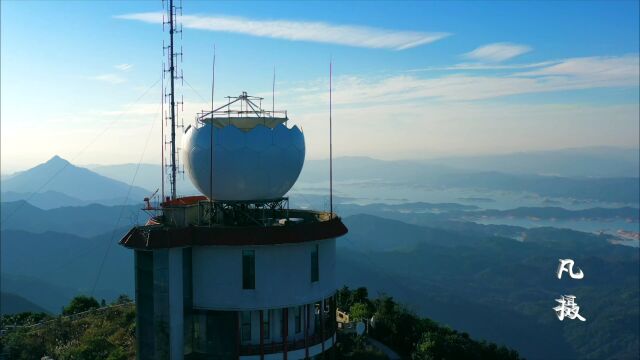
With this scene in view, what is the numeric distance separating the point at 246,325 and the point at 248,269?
124 inches

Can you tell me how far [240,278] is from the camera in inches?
1158

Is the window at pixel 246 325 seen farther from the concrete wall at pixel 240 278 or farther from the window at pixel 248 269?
the window at pixel 248 269

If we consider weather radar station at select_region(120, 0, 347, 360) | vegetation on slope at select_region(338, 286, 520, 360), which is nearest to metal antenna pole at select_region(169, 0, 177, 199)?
weather radar station at select_region(120, 0, 347, 360)

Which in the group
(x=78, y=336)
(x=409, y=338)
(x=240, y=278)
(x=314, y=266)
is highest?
(x=314, y=266)

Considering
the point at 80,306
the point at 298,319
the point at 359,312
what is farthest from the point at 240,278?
the point at 80,306

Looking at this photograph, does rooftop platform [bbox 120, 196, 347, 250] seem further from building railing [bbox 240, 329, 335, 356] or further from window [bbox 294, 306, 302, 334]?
building railing [bbox 240, 329, 335, 356]

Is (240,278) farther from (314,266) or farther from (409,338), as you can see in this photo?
(409,338)

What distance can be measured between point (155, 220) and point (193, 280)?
14.9 ft

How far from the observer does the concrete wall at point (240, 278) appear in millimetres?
29406

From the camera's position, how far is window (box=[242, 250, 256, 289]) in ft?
96.8

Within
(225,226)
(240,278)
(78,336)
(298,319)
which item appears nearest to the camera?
(240,278)

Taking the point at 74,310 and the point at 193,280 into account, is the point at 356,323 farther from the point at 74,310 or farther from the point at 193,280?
the point at 74,310

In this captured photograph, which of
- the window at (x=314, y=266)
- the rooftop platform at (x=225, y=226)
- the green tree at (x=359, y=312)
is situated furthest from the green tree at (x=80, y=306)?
the window at (x=314, y=266)

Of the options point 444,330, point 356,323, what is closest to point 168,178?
point 356,323
